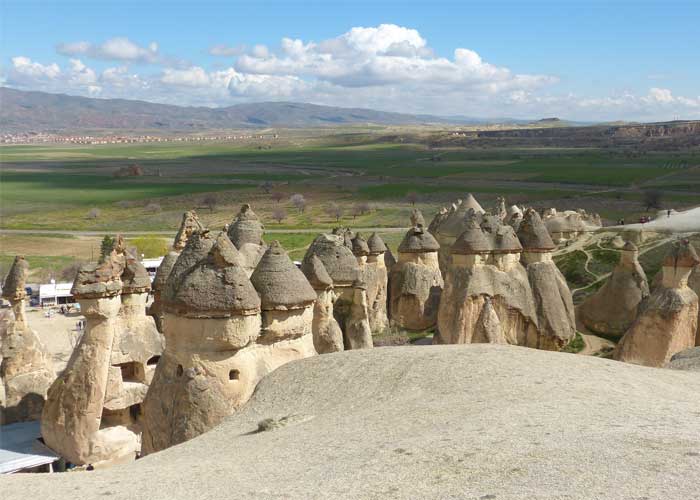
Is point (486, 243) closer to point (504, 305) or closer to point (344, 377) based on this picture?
point (504, 305)

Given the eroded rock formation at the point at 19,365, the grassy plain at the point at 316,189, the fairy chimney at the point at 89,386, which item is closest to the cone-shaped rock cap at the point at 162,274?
the eroded rock formation at the point at 19,365

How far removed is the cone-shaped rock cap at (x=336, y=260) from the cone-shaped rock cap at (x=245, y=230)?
219 centimetres

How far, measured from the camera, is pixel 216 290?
1375cm

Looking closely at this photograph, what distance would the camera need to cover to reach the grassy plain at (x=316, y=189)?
77.4 meters

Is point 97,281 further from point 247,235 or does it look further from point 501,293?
point 501,293

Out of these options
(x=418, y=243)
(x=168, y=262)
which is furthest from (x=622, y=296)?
(x=168, y=262)

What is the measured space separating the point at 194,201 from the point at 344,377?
89411mm

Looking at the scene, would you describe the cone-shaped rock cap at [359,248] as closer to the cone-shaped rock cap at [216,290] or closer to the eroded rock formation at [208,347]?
the eroded rock formation at [208,347]

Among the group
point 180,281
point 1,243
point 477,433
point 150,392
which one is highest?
point 180,281

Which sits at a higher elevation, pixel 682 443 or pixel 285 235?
pixel 682 443

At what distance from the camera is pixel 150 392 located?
14484 millimetres

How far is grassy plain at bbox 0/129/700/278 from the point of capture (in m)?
77.4

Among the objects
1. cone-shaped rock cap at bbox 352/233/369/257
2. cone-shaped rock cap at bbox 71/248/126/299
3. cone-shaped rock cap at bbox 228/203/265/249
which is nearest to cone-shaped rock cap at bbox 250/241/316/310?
cone-shaped rock cap at bbox 71/248/126/299

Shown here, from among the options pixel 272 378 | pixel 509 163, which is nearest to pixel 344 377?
pixel 272 378
